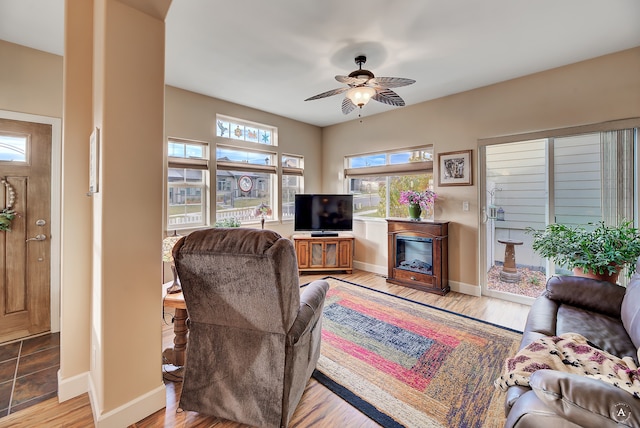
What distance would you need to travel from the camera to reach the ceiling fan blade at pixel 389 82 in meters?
2.42

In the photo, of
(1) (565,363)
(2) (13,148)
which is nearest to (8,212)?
(2) (13,148)

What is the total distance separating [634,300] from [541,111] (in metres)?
2.42

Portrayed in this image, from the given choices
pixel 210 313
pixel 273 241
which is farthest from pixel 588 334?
pixel 210 313

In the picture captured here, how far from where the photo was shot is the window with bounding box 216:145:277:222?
4.21m

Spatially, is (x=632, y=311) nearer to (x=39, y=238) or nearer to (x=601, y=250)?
(x=601, y=250)

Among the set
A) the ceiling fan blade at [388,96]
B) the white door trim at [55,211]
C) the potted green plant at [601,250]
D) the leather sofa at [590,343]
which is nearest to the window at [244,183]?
the white door trim at [55,211]

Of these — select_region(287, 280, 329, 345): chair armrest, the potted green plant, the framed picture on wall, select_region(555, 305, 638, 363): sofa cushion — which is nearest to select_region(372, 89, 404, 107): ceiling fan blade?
the framed picture on wall

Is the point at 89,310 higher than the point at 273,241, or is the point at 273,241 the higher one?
the point at 273,241

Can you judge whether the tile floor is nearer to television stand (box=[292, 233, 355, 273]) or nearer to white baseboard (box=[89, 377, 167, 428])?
white baseboard (box=[89, 377, 167, 428])

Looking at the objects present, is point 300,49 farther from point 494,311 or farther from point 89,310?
point 494,311

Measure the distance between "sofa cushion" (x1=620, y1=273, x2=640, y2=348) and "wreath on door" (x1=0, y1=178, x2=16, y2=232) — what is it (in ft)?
16.0

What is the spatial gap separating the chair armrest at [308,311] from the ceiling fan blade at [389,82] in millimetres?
1952

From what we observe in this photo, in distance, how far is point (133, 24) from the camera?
4.99ft

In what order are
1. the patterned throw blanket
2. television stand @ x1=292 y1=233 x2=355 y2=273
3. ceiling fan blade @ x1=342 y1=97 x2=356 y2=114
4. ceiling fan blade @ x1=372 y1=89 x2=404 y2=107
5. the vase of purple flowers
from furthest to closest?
1. television stand @ x1=292 y1=233 x2=355 y2=273
2. the vase of purple flowers
3. ceiling fan blade @ x1=342 y1=97 x2=356 y2=114
4. ceiling fan blade @ x1=372 y1=89 x2=404 y2=107
5. the patterned throw blanket
